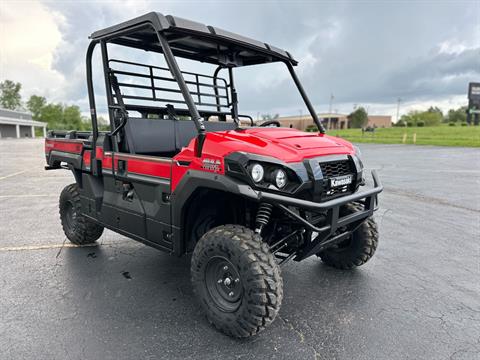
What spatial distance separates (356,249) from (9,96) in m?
108

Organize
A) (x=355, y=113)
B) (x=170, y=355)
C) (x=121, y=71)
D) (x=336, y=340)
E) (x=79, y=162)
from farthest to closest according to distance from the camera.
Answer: (x=355, y=113) < (x=79, y=162) < (x=121, y=71) < (x=336, y=340) < (x=170, y=355)

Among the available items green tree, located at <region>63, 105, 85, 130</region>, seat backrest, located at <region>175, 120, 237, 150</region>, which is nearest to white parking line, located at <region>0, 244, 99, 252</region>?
seat backrest, located at <region>175, 120, 237, 150</region>

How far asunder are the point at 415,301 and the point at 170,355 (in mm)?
2125

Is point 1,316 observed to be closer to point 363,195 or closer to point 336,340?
point 336,340

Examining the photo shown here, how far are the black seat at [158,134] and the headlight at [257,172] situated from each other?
1520mm

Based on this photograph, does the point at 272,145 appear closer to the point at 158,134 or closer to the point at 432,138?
the point at 158,134

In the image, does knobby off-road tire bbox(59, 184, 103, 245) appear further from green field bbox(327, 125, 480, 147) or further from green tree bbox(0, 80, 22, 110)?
green tree bbox(0, 80, 22, 110)

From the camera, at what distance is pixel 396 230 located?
16.8 ft

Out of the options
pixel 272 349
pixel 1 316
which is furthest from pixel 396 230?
pixel 1 316

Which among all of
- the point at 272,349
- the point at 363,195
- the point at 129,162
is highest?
the point at 129,162

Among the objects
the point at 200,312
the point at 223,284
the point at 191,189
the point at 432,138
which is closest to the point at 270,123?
the point at 191,189

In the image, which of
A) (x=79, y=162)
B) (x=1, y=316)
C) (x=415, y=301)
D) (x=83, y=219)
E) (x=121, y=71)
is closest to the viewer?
(x=1, y=316)

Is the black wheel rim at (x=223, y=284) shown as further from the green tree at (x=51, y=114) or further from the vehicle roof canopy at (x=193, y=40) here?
the green tree at (x=51, y=114)

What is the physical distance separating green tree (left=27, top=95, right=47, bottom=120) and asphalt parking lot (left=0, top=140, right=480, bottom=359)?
101799 mm
